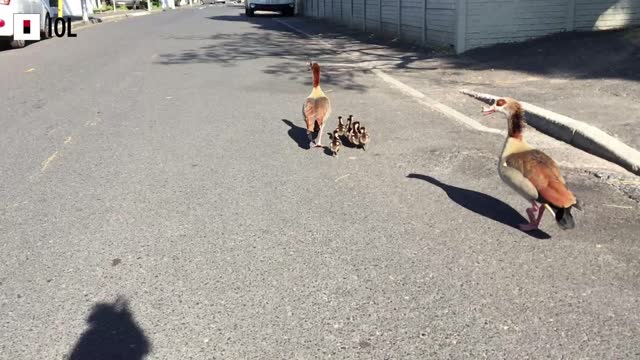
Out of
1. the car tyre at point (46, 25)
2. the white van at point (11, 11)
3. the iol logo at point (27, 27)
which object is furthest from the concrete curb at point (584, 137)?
the car tyre at point (46, 25)

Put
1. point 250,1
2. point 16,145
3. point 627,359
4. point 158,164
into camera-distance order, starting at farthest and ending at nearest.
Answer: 1. point 250,1
2. point 16,145
3. point 158,164
4. point 627,359

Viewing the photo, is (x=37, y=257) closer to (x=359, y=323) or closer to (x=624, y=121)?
(x=359, y=323)

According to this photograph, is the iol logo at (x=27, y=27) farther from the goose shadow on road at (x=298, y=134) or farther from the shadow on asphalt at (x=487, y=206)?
the shadow on asphalt at (x=487, y=206)

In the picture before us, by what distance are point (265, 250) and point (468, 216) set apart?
169cm

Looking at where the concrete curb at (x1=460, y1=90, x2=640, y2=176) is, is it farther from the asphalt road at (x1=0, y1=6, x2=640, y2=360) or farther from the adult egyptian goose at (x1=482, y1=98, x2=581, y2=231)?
the adult egyptian goose at (x1=482, y1=98, x2=581, y2=231)

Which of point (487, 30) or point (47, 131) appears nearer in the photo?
point (47, 131)

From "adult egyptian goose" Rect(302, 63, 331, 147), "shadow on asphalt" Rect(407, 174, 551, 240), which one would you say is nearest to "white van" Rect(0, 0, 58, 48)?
"adult egyptian goose" Rect(302, 63, 331, 147)

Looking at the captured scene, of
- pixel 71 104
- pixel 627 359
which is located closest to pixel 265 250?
pixel 627 359

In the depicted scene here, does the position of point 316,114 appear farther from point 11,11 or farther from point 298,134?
point 11,11

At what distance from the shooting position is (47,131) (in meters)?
7.38

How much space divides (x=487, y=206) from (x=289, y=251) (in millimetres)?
1833

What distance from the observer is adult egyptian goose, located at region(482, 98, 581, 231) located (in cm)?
386

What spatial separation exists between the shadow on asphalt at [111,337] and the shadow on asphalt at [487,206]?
2.82 metres

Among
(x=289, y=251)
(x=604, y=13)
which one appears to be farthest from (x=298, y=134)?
(x=604, y=13)
